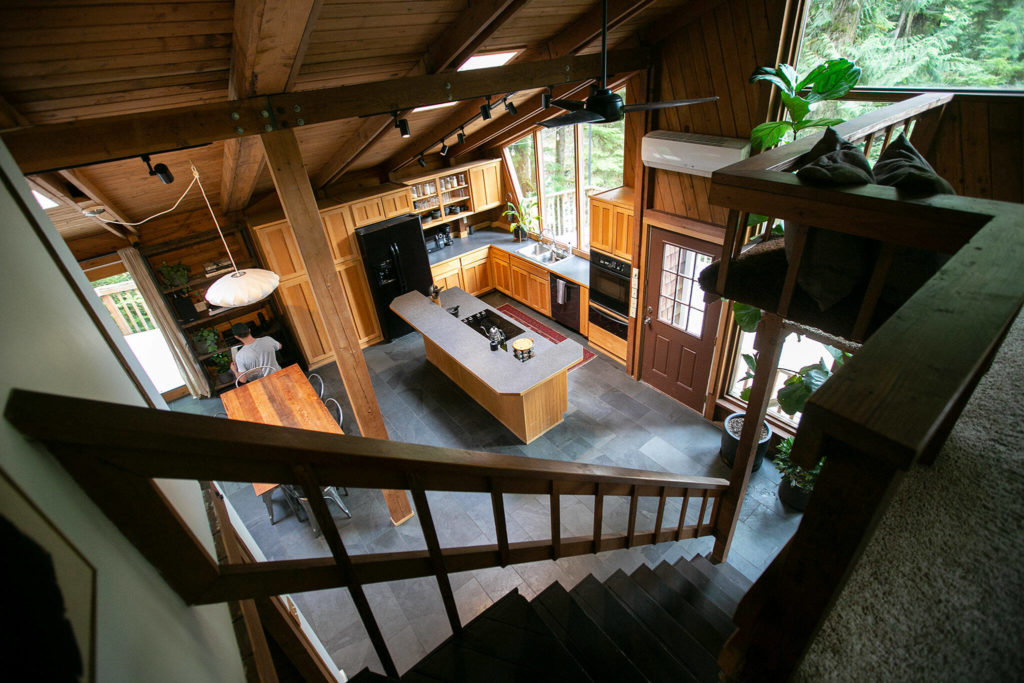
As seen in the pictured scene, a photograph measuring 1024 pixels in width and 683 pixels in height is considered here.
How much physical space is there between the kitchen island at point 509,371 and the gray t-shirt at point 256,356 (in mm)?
1643

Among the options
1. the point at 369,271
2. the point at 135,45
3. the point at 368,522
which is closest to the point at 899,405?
the point at 135,45

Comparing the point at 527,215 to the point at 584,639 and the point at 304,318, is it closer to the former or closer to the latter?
the point at 304,318

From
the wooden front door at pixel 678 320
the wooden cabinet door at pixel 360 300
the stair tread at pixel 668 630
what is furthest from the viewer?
the wooden cabinet door at pixel 360 300

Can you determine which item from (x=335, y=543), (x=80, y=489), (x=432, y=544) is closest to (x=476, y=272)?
(x=432, y=544)

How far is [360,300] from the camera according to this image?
22.5 feet

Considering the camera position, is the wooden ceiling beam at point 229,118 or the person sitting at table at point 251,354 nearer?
the wooden ceiling beam at point 229,118

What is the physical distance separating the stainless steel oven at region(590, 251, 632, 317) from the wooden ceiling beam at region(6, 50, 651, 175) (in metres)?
2.38

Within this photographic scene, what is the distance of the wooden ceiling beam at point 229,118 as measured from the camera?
7.69 feet

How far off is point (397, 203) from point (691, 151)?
13.7 ft

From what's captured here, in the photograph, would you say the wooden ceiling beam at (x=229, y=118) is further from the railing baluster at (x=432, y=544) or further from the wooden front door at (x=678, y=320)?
the railing baluster at (x=432, y=544)

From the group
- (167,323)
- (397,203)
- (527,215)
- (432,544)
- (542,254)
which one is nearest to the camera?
(432,544)

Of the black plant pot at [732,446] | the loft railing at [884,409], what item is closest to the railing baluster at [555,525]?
the loft railing at [884,409]

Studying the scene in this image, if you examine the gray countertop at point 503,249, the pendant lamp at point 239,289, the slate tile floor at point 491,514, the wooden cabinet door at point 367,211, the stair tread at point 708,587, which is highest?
the pendant lamp at point 239,289

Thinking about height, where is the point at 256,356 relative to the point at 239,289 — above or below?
below
